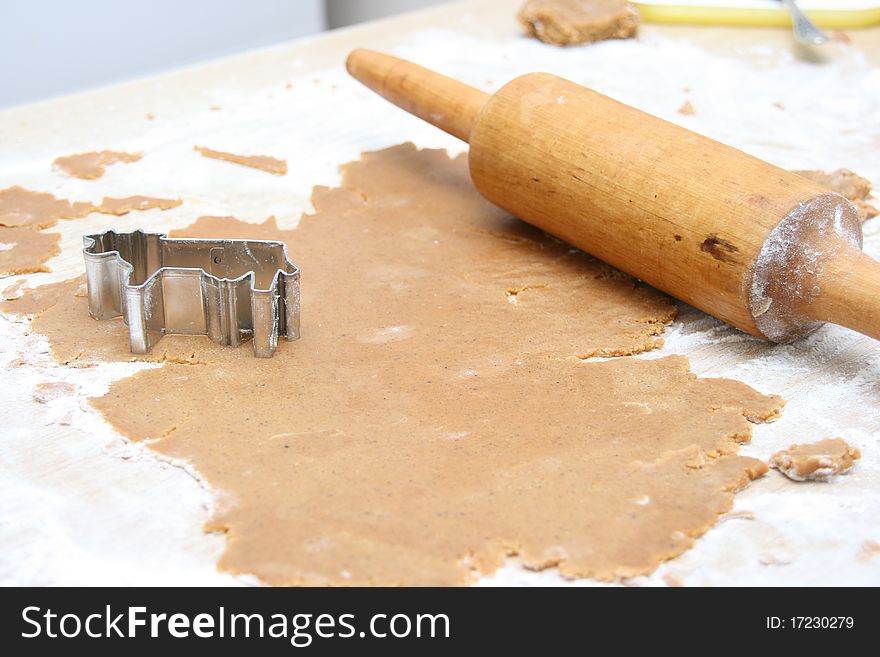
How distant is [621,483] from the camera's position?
4.76ft

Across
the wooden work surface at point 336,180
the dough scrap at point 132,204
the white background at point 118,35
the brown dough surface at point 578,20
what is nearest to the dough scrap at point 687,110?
the wooden work surface at point 336,180

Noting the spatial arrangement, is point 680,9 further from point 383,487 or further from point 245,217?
point 383,487

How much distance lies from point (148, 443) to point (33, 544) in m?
0.23

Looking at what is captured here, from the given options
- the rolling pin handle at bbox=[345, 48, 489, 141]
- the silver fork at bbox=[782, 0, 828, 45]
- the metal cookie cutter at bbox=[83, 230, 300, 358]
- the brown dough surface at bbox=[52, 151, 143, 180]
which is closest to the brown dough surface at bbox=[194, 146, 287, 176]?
the brown dough surface at bbox=[52, 151, 143, 180]

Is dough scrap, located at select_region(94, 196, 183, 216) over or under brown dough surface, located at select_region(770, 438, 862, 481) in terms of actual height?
over

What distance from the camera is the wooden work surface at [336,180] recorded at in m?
1.35

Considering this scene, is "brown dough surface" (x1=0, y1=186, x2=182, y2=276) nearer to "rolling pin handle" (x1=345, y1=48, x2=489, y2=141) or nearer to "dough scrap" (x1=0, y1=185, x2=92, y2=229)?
"dough scrap" (x1=0, y1=185, x2=92, y2=229)

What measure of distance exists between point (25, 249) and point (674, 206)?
1.31 m

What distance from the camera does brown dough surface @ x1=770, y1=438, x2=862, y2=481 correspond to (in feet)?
4.85

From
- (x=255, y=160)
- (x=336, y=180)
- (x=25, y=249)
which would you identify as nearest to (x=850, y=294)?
(x=336, y=180)

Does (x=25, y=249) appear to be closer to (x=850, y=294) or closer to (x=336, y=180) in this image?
(x=336, y=180)

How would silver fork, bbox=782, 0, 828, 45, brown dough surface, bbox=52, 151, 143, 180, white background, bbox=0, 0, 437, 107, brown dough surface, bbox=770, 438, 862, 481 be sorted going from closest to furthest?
brown dough surface, bbox=770, 438, 862, 481 → brown dough surface, bbox=52, 151, 143, 180 → silver fork, bbox=782, 0, 828, 45 → white background, bbox=0, 0, 437, 107

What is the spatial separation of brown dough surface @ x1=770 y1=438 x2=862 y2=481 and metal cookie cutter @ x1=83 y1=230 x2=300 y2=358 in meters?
0.83
